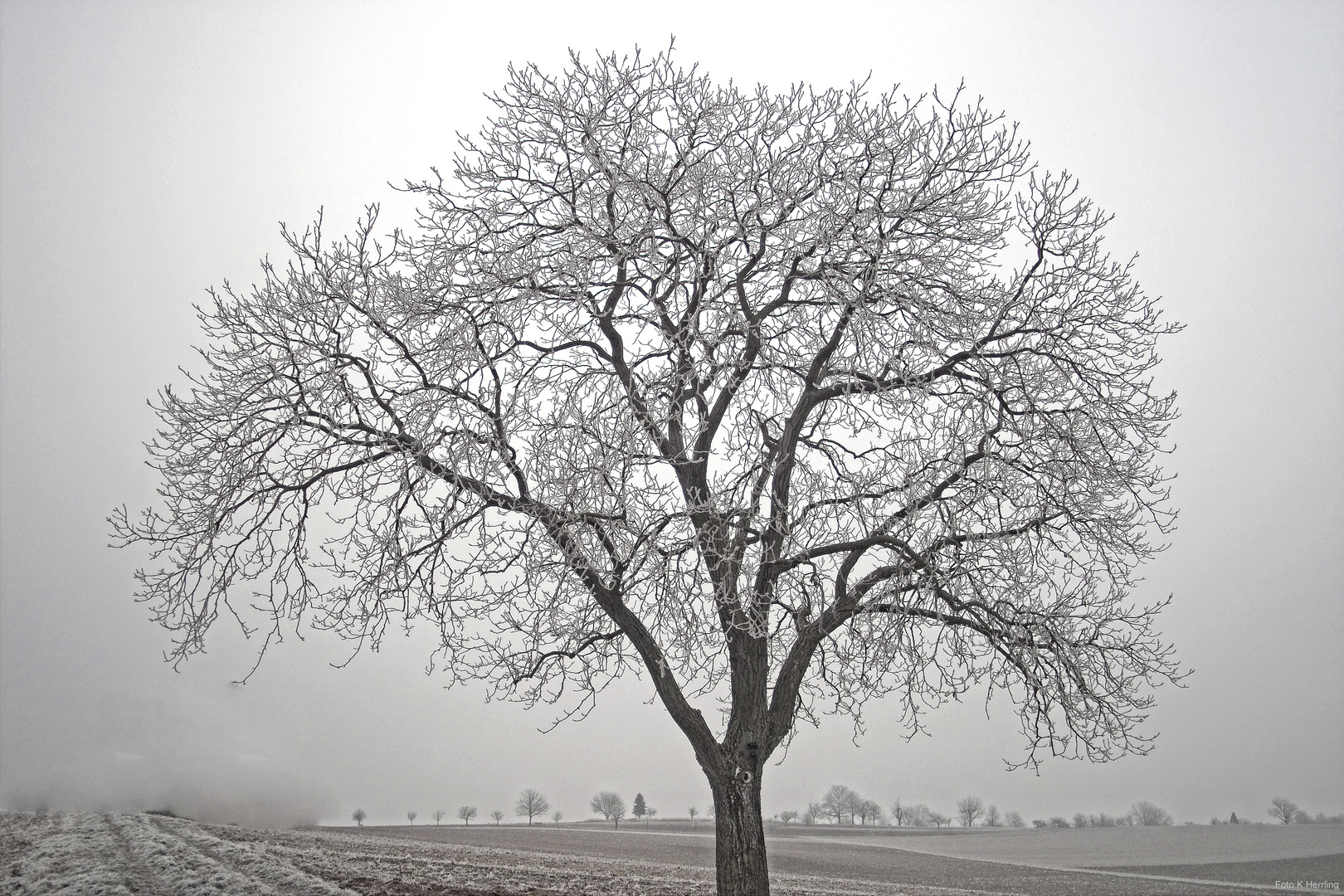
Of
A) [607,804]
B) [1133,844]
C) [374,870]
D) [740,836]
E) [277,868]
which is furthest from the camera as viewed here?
[607,804]

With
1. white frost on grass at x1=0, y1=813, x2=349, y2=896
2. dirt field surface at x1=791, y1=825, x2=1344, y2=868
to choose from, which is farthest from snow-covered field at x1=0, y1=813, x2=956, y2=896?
dirt field surface at x1=791, y1=825, x2=1344, y2=868

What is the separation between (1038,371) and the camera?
7.25 metres

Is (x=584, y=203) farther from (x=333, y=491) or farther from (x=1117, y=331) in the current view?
(x=1117, y=331)

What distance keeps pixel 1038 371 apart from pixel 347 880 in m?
10.6

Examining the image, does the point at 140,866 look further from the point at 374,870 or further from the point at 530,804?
the point at 530,804

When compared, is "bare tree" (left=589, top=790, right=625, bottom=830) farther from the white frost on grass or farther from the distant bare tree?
the white frost on grass

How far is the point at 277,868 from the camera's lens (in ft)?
34.5

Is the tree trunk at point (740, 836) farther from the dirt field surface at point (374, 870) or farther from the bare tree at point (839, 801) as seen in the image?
the bare tree at point (839, 801)

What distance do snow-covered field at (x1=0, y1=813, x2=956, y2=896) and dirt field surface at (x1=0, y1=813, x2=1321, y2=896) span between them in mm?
30

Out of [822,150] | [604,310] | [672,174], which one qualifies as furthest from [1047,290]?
[604,310]

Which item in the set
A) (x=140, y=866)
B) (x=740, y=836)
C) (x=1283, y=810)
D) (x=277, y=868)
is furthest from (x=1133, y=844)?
(x=140, y=866)

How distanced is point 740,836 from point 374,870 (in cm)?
710

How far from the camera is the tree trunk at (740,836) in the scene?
6.59 m

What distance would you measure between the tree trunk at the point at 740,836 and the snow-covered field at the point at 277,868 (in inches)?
140
